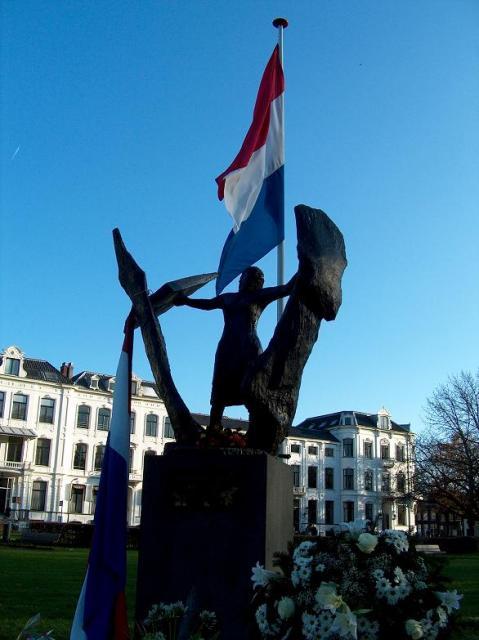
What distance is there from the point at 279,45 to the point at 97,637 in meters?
10.1

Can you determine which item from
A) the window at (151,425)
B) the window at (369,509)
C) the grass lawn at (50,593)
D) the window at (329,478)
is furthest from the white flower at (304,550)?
the window at (369,509)

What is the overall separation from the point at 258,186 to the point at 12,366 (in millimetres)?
42615

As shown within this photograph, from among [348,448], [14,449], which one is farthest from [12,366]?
[348,448]

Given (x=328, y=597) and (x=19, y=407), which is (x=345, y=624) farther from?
(x=19, y=407)

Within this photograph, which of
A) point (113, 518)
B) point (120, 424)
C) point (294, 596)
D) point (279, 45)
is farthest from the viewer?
point (279, 45)

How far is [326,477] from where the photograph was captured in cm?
6519

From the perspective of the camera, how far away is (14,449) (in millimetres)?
47594

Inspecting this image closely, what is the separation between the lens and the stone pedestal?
4.71m

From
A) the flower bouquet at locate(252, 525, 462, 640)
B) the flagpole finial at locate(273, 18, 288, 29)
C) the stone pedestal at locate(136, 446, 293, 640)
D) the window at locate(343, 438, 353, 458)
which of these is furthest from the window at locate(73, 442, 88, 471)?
the flower bouquet at locate(252, 525, 462, 640)

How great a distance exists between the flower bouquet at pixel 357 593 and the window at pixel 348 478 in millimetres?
63967

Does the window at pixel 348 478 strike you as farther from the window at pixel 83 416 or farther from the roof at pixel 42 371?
the roof at pixel 42 371

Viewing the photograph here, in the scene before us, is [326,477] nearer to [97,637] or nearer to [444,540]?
[444,540]

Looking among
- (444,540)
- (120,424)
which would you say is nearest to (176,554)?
(120,424)

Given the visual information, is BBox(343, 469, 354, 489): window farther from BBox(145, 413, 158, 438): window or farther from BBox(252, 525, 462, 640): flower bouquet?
BBox(252, 525, 462, 640): flower bouquet
